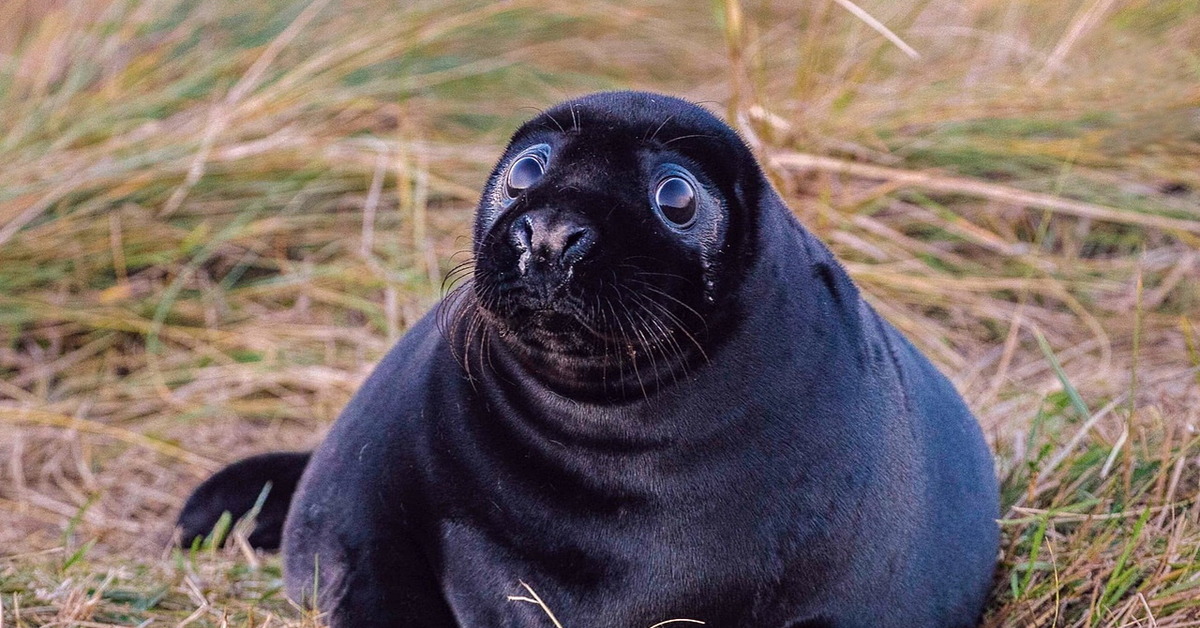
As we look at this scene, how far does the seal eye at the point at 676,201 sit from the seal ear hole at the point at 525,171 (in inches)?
8.3

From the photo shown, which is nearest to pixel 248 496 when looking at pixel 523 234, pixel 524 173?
pixel 524 173

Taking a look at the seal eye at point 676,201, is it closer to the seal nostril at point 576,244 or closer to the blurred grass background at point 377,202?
the seal nostril at point 576,244

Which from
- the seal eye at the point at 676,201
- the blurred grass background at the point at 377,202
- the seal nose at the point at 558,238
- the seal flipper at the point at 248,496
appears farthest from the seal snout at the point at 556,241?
the blurred grass background at the point at 377,202

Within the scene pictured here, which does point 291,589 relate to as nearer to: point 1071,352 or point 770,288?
point 770,288

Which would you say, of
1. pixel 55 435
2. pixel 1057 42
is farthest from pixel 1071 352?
pixel 55 435

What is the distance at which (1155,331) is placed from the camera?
479 centimetres

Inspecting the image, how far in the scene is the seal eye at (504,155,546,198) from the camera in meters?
2.44

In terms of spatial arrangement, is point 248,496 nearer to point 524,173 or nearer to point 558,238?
point 524,173

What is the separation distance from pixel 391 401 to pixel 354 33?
11.1 feet

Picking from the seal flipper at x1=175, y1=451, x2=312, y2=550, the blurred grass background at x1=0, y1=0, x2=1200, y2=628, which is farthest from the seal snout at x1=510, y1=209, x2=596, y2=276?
the blurred grass background at x1=0, y1=0, x2=1200, y2=628

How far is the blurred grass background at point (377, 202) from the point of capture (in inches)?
181

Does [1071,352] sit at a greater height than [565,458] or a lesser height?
lesser

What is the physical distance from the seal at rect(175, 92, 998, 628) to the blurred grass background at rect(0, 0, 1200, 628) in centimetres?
141

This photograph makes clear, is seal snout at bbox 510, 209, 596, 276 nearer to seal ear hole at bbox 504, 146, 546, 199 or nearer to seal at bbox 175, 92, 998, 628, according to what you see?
seal at bbox 175, 92, 998, 628
